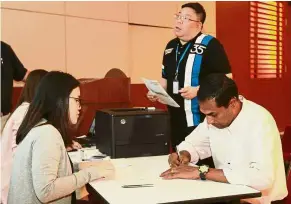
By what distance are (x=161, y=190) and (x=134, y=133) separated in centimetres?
79

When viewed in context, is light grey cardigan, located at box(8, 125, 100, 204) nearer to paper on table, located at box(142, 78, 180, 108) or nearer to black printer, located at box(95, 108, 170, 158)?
black printer, located at box(95, 108, 170, 158)

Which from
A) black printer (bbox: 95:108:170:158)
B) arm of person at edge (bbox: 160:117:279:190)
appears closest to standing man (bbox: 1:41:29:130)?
black printer (bbox: 95:108:170:158)

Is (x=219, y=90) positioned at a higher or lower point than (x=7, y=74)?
lower

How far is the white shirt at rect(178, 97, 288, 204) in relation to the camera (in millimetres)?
1793

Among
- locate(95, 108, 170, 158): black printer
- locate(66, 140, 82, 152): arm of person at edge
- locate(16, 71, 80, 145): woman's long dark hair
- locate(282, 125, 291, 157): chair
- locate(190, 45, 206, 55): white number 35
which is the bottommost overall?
locate(282, 125, 291, 157): chair

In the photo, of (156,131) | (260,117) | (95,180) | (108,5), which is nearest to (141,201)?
(95,180)

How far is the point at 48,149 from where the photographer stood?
1.72m

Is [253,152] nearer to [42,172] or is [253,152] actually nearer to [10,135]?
[42,172]

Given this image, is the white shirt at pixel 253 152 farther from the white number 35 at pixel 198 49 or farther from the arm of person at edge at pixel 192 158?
the white number 35 at pixel 198 49

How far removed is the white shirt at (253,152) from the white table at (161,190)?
8 centimetres

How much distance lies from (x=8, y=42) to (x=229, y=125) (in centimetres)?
258

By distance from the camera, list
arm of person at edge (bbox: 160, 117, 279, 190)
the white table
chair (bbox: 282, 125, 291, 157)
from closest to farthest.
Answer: the white table → arm of person at edge (bbox: 160, 117, 279, 190) → chair (bbox: 282, 125, 291, 157)

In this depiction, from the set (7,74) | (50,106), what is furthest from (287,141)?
Result: (7,74)

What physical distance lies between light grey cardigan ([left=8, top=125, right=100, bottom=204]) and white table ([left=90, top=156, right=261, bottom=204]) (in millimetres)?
139
